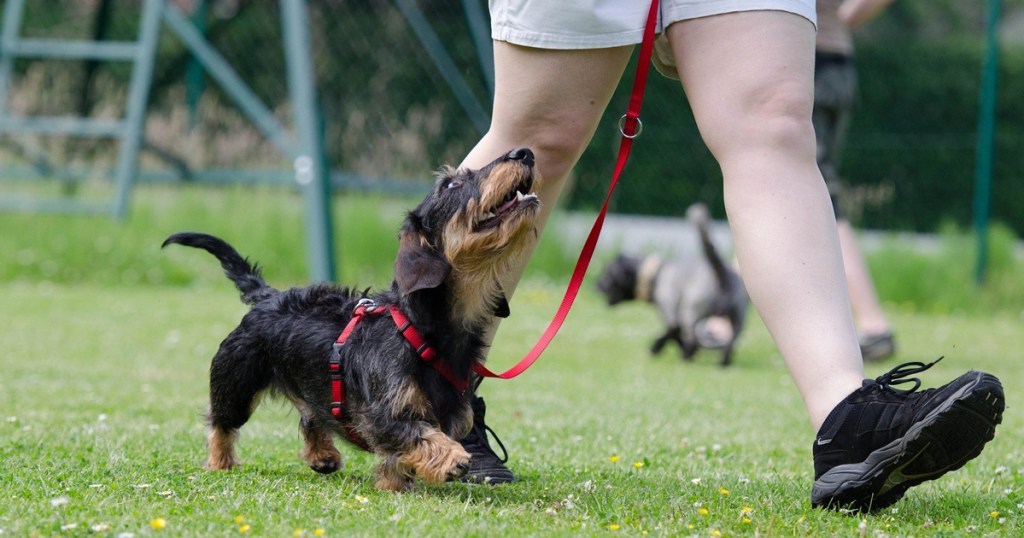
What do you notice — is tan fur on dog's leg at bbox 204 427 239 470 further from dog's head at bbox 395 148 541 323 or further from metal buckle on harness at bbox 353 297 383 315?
dog's head at bbox 395 148 541 323

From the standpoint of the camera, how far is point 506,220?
132 inches

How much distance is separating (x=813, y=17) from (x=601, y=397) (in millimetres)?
2863

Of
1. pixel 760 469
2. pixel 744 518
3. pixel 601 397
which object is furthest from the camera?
pixel 601 397

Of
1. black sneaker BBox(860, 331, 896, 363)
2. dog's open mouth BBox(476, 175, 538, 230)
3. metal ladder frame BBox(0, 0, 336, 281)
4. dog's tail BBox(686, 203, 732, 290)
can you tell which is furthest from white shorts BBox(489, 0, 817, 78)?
metal ladder frame BBox(0, 0, 336, 281)

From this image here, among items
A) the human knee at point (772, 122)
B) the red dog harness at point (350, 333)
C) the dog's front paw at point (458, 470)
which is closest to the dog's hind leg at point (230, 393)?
the red dog harness at point (350, 333)

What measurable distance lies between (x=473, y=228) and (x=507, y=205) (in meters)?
0.11

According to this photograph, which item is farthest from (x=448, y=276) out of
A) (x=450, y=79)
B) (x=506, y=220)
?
(x=450, y=79)

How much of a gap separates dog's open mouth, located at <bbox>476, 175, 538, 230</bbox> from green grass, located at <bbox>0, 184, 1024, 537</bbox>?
72 cm

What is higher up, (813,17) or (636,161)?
(813,17)

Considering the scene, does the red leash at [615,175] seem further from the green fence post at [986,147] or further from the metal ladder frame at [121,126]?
the green fence post at [986,147]

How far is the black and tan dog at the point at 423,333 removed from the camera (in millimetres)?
3293

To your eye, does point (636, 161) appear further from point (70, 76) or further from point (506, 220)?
point (506, 220)

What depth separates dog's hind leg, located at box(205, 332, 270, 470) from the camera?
3.72 meters

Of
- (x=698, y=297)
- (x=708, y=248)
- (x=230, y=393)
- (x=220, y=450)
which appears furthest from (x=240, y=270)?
(x=698, y=297)
